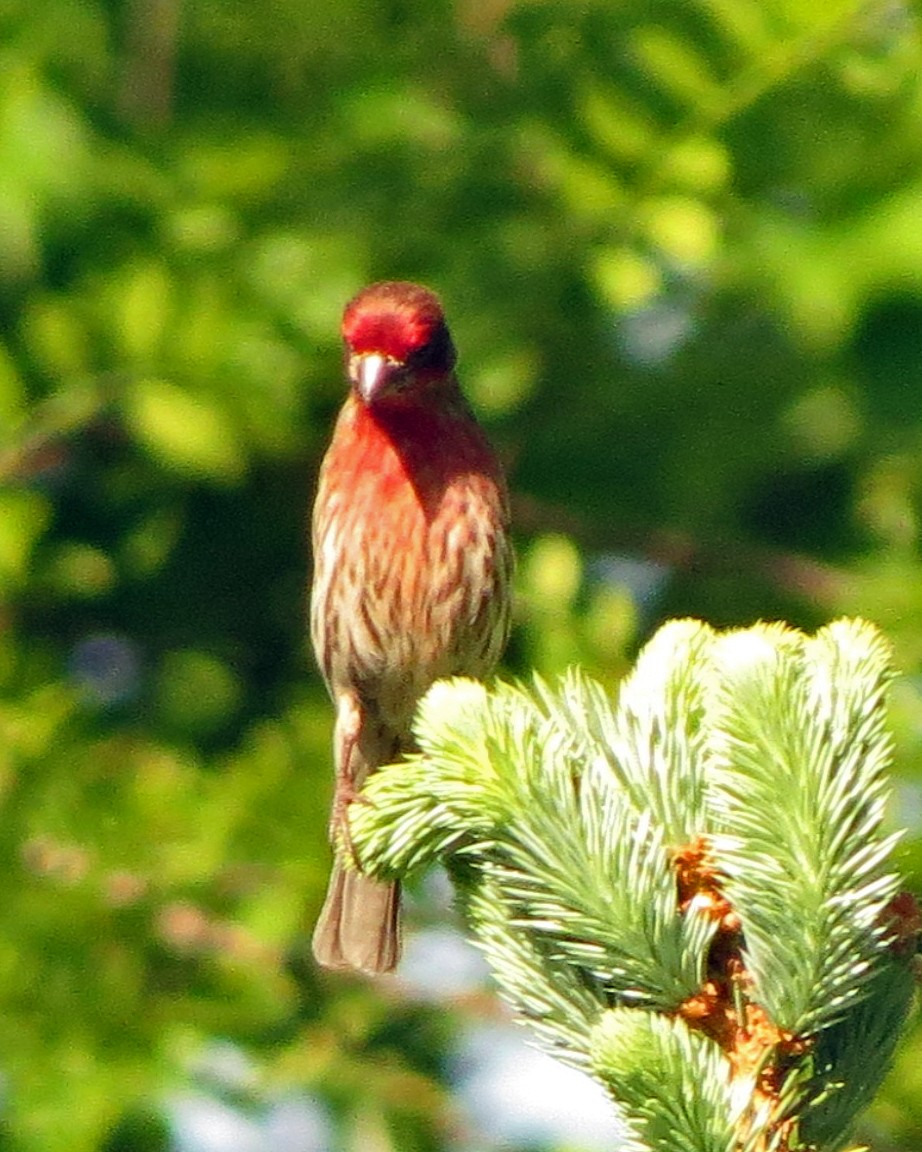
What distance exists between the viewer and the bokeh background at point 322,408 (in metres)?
6.26

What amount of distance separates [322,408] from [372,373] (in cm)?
197

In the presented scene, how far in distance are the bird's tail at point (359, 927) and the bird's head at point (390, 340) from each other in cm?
107

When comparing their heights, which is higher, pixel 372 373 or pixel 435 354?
pixel 435 354

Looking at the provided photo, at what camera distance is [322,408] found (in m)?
7.29

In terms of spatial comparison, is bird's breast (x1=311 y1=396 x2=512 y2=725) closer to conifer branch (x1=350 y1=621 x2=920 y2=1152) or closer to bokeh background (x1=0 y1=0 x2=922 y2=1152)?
bokeh background (x1=0 y1=0 x2=922 y2=1152)

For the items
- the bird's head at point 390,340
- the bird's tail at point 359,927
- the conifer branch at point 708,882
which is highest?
the bird's head at point 390,340

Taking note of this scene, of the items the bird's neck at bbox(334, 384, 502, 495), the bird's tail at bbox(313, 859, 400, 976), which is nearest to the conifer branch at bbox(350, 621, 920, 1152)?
the bird's tail at bbox(313, 859, 400, 976)

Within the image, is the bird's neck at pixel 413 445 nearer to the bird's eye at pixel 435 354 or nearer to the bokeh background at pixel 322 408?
the bird's eye at pixel 435 354

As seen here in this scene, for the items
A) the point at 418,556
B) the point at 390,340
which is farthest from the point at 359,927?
the point at 390,340

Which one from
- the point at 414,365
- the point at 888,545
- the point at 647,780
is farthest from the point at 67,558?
the point at 647,780

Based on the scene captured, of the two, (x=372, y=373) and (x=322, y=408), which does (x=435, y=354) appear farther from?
(x=322, y=408)

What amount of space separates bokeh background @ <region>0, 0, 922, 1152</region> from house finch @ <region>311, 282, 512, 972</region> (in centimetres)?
60

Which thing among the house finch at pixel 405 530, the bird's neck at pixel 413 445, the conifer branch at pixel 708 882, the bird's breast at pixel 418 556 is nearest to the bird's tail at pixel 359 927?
the house finch at pixel 405 530

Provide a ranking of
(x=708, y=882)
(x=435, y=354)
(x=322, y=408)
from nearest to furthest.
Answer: (x=708, y=882), (x=435, y=354), (x=322, y=408)
